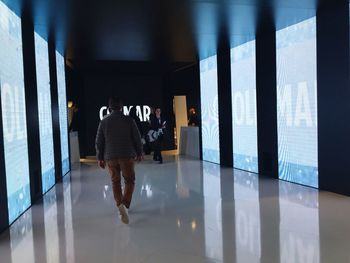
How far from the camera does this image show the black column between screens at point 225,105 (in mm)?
9344

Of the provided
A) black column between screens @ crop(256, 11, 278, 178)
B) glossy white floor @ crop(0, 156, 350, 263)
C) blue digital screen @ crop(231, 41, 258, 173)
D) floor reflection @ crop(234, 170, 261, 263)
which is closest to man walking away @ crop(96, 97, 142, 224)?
glossy white floor @ crop(0, 156, 350, 263)

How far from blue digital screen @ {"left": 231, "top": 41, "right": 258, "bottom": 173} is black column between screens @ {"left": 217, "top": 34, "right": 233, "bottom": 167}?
185mm

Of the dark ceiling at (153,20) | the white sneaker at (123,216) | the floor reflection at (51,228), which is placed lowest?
the floor reflection at (51,228)

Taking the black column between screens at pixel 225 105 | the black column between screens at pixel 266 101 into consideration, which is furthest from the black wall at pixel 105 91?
the black column between screens at pixel 266 101

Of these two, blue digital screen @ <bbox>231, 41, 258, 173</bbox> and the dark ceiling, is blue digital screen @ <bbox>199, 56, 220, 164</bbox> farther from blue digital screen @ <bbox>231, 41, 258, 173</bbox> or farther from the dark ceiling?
the dark ceiling

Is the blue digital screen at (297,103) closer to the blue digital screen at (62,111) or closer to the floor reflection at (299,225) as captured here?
the floor reflection at (299,225)

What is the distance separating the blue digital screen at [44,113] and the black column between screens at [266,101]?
13.5 ft

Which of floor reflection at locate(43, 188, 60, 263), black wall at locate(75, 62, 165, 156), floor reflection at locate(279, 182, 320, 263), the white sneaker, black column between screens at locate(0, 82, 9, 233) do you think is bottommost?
floor reflection at locate(279, 182, 320, 263)

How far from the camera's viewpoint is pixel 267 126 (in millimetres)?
7684

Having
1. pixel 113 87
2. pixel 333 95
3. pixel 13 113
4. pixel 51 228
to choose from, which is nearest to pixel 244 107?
pixel 333 95

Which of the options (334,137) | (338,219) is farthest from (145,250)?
(334,137)

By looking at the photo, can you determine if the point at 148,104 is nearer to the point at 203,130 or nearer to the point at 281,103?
the point at 203,130

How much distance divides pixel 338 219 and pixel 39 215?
3.82 metres

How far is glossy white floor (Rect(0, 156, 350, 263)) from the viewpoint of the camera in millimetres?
3486
